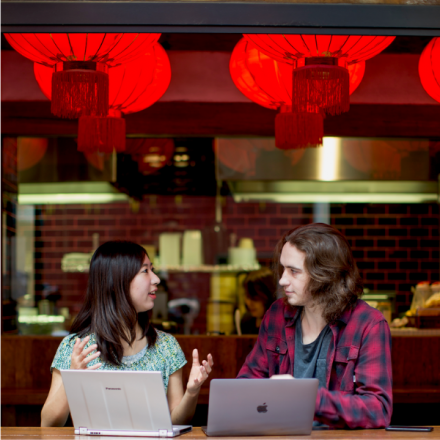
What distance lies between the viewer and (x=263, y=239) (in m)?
6.17

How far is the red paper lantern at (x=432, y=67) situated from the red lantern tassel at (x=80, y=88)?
4.46 feet

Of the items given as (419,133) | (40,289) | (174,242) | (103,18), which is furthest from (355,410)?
(40,289)

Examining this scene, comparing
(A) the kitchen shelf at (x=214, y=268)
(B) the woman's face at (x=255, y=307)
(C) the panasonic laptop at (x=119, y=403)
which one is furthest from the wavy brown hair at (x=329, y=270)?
(A) the kitchen shelf at (x=214, y=268)

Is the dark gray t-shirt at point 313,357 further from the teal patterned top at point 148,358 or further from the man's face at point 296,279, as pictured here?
the teal patterned top at point 148,358

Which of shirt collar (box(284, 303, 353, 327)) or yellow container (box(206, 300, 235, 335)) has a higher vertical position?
shirt collar (box(284, 303, 353, 327))

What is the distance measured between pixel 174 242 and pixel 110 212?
0.83 meters

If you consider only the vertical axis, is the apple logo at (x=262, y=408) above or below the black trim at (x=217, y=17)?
below

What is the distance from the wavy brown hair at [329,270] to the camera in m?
2.07

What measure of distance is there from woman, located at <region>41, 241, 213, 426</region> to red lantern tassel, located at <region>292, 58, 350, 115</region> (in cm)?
83

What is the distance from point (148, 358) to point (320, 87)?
3.85ft

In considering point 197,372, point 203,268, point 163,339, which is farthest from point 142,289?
point 203,268

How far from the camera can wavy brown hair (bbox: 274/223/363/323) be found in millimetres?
2072

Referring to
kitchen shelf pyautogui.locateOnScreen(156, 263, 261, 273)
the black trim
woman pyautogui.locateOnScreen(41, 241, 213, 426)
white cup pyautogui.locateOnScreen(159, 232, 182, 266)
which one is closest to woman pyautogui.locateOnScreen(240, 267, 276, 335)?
kitchen shelf pyautogui.locateOnScreen(156, 263, 261, 273)

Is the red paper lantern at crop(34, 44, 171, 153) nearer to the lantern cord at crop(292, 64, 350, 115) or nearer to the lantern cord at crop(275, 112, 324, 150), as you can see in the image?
the lantern cord at crop(275, 112, 324, 150)
